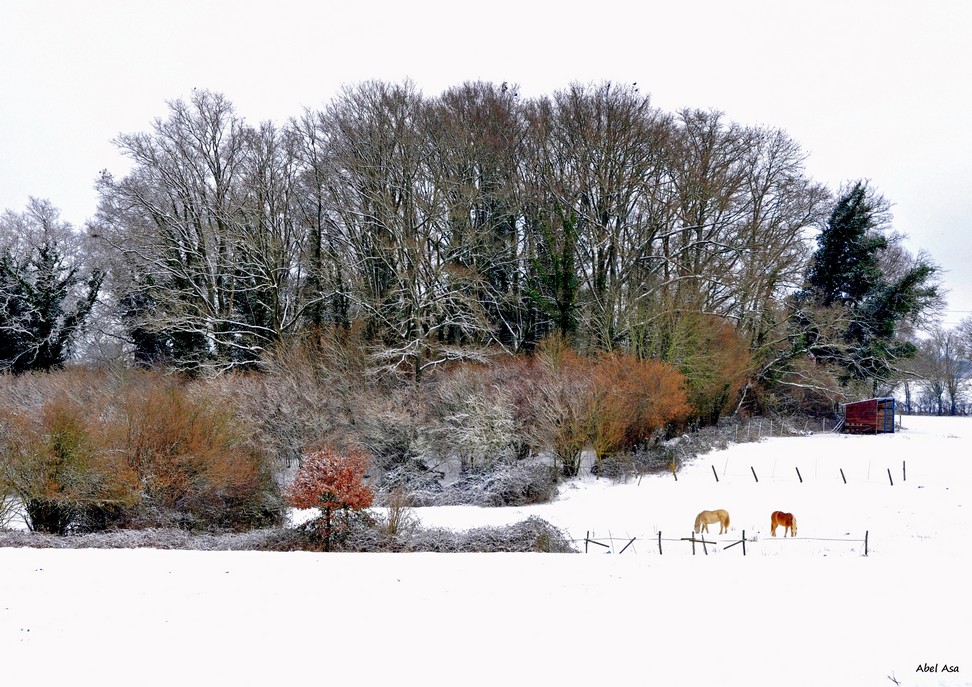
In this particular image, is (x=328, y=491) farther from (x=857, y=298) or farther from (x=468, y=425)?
(x=857, y=298)

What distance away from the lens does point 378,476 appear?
931 inches

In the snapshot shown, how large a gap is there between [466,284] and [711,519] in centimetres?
1688

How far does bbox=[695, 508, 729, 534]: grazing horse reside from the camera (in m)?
16.1

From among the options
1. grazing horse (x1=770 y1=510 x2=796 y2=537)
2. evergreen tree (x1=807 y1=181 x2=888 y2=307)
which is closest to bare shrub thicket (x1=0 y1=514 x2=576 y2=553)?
grazing horse (x1=770 y1=510 x2=796 y2=537)

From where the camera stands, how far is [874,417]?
29.7 meters

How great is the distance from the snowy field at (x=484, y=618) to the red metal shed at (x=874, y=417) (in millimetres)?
17422

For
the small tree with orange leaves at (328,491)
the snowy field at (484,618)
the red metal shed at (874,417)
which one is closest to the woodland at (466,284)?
the red metal shed at (874,417)

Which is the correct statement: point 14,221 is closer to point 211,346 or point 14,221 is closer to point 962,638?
point 211,346

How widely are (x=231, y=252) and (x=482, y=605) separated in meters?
27.4

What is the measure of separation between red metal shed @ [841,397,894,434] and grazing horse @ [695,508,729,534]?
17.8 metres

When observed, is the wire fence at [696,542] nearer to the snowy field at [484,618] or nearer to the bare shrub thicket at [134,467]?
the snowy field at [484,618]

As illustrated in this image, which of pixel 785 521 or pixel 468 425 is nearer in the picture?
pixel 785 521

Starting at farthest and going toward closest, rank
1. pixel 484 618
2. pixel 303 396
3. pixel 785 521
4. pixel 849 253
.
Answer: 1. pixel 849 253
2. pixel 303 396
3. pixel 785 521
4. pixel 484 618

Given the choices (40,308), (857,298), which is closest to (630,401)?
(857,298)
